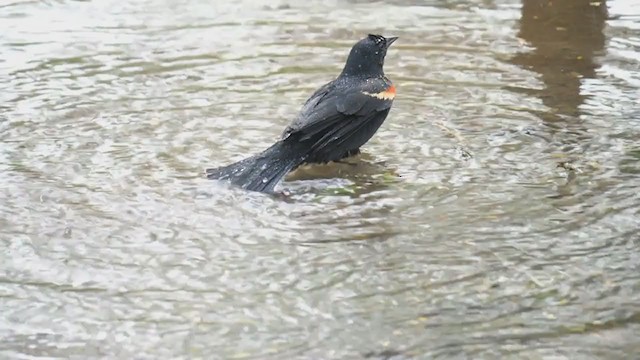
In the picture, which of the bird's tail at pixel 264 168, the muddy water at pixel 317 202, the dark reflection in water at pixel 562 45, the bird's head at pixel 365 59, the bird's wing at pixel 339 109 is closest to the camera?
the muddy water at pixel 317 202

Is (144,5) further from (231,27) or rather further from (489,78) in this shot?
(489,78)

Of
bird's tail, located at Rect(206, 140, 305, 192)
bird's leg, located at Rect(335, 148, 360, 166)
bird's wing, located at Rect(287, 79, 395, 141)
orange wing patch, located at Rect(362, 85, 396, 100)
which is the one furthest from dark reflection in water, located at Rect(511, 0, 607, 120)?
bird's tail, located at Rect(206, 140, 305, 192)

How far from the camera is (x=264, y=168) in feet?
18.9

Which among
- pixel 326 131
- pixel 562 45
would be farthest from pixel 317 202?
pixel 562 45

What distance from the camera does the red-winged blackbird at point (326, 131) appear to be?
5742 mm

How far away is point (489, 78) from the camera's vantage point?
7625mm

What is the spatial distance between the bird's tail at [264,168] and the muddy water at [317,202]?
4.2 inches

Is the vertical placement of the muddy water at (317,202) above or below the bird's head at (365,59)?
below

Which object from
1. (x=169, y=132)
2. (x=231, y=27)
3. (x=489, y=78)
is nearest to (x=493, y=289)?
(x=169, y=132)

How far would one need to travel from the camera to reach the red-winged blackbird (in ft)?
18.8

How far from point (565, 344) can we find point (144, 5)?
23.8ft

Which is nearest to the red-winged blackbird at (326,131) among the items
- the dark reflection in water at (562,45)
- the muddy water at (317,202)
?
the muddy water at (317,202)

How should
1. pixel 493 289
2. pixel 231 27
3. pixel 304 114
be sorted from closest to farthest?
pixel 493 289, pixel 304 114, pixel 231 27

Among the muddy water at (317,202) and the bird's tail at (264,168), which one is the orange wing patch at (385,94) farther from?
the bird's tail at (264,168)
